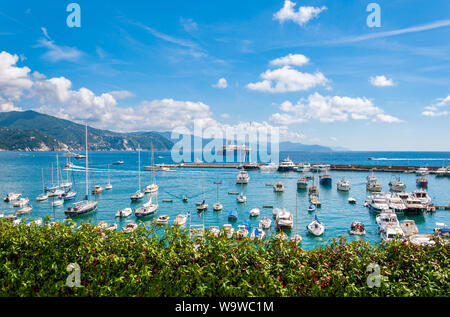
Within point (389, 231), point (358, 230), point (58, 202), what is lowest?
point (358, 230)

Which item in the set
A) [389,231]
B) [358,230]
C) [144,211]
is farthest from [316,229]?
[144,211]

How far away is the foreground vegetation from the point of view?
4.95 meters

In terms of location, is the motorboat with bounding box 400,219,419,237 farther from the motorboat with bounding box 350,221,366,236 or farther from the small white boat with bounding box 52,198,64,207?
the small white boat with bounding box 52,198,64,207

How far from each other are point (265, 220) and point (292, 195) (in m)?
21.0

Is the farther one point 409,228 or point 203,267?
point 409,228

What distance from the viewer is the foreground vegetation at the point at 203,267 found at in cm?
495

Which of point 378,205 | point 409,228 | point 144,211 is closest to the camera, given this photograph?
point 409,228

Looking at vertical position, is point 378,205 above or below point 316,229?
above

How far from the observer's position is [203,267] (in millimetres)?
5270

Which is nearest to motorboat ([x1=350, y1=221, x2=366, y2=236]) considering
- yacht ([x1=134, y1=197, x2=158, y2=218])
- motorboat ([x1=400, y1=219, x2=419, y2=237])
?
motorboat ([x1=400, y1=219, x2=419, y2=237])

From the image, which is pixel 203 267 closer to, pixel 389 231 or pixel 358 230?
pixel 389 231

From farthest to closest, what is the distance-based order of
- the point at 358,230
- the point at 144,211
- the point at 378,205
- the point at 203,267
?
the point at 144,211 < the point at 378,205 < the point at 358,230 < the point at 203,267

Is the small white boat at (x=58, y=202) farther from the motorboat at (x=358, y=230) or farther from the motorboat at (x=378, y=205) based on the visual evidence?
the motorboat at (x=378, y=205)

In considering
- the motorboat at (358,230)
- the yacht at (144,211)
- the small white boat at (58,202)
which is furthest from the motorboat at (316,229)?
the small white boat at (58,202)
